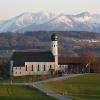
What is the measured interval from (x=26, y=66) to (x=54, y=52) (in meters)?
7.13

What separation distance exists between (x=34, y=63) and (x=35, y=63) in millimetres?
214

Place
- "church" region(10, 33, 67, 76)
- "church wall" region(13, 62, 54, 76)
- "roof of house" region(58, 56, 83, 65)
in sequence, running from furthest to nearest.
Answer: "roof of house" region(58, 56, 83, 65)
"church wall" region(13, 62, 54, 76)
"church" region(10, 33, 67, 76)

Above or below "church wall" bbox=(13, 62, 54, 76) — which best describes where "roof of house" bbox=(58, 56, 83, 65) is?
above

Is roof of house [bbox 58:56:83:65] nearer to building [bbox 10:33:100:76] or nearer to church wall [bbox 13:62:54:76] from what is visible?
building [bbox 10:33:100:76]

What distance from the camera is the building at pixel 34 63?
10569cm

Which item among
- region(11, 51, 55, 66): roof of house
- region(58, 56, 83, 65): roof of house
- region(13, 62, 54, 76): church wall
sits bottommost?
region(13, 62, 54, 76): church wall

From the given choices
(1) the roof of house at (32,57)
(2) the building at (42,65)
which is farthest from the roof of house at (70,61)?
(1) the roof of house at (32,57)

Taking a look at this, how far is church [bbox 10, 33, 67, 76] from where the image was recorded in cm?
10569

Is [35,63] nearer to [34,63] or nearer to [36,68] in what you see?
[34,63]

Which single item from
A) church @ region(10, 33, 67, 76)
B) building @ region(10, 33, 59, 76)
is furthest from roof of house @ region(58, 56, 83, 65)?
building @ region(10, 33, 59, 76)

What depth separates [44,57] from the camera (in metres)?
108

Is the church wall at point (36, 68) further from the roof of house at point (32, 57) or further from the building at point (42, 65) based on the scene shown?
the roof of house at point (32, 57)

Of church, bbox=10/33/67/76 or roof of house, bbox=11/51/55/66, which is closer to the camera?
church, bbox=10/33/67/76

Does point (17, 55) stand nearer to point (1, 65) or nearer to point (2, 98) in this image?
point (1, 65)
